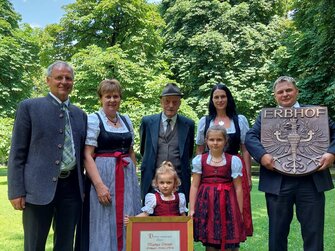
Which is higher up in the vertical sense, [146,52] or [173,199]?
[146,52]

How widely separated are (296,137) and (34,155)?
2594mm

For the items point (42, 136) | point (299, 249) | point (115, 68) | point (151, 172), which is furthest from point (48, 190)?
point (115, 68)

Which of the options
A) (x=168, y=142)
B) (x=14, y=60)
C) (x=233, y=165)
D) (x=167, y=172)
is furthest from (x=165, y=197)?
(x=14, y=60)

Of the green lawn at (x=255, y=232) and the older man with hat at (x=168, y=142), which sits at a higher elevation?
the older man with hat at (x=168, y=142)

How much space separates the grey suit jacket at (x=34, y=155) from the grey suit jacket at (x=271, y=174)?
1935mm

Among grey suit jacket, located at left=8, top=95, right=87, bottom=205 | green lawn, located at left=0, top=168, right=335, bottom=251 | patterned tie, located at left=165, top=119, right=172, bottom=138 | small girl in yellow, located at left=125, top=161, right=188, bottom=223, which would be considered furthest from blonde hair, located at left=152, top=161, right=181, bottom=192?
green lawn, located at left=0, top=168, right=335, bottom=251

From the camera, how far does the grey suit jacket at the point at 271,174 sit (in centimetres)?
383

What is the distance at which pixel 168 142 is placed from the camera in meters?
4.41

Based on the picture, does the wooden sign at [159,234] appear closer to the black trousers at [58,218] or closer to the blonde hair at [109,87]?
the black trousers at [58,218]

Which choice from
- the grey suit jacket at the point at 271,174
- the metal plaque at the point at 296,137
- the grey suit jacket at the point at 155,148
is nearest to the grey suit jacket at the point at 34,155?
the grey suit jacket at the point at 155,148

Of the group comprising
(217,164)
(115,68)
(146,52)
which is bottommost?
(217,164)

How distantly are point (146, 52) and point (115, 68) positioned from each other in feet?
9.43

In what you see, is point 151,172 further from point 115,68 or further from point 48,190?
point 115,68

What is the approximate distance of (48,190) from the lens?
11.3 ft
